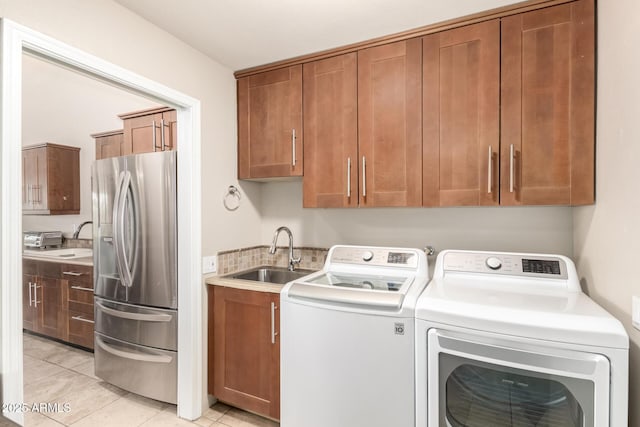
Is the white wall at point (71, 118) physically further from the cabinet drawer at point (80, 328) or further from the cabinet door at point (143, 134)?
the cabinet drawer at point (80, 328)

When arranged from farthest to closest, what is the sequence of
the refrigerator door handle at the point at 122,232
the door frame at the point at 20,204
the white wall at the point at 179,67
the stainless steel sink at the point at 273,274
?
the stainless steel sink at the point at 273,274
the refrigerator door handle at the point at 122,232
the white wall at the point at 179,67
the door frame at the point at 20,204

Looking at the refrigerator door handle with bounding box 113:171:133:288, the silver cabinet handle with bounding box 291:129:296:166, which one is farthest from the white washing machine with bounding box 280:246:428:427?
the refrigerator door handle with bounding box 113:171:133:288

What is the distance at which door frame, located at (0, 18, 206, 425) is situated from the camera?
115 centimetres

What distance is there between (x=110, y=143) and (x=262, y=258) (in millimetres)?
2109

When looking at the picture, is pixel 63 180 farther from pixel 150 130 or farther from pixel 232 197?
pixel 232 197

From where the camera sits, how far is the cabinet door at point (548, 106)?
142 cm

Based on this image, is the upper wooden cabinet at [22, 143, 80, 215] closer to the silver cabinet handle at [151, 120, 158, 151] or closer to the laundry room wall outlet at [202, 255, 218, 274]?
the silver cabinet handle at [151, 120, 158, 151]

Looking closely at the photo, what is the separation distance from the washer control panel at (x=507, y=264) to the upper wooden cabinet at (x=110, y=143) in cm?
322

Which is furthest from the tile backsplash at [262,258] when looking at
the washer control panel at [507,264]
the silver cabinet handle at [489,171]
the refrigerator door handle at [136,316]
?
the silver cabinet handle at [489,171]

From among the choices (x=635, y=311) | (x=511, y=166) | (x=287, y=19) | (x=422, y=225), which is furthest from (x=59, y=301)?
(x=635, y=311)

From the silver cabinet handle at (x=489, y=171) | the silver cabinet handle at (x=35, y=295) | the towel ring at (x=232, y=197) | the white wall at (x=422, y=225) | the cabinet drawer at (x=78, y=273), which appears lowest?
the silver cabinet handle at (x=35, y=295)

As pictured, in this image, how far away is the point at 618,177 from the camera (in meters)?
1.19

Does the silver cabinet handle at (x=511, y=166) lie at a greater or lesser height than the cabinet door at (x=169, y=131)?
lesser

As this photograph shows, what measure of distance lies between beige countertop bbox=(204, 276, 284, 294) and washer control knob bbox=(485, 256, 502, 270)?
117 cm
